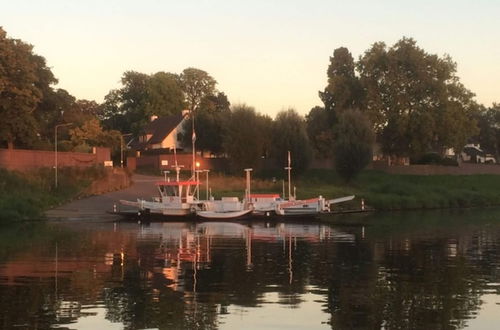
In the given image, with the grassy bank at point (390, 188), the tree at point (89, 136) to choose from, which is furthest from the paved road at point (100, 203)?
the tree at point (89, 136)

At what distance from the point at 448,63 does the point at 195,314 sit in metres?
97.4

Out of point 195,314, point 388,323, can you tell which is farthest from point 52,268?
point 388,323

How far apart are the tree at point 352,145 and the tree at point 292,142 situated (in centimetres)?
390

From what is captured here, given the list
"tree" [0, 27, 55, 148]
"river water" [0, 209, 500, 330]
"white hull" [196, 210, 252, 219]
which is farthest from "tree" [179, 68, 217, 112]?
A: "river water" [0, 209, 500, 330]

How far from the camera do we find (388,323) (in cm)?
1823

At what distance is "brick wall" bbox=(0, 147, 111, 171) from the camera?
2921 inches

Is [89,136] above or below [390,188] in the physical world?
above

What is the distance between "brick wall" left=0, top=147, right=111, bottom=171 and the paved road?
17.3 ft

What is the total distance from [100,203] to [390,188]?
33772 millimetres

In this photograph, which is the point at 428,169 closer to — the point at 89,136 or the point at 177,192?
the point at 89,136

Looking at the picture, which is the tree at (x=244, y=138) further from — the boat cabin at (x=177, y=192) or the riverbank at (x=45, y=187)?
the boat cabin at (x=177, y=192)

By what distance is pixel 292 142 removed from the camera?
9506cm

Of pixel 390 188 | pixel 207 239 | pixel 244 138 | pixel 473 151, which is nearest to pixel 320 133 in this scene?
pixel 244 138

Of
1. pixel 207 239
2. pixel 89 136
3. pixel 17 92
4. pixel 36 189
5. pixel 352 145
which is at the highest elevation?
pixel 17 92
